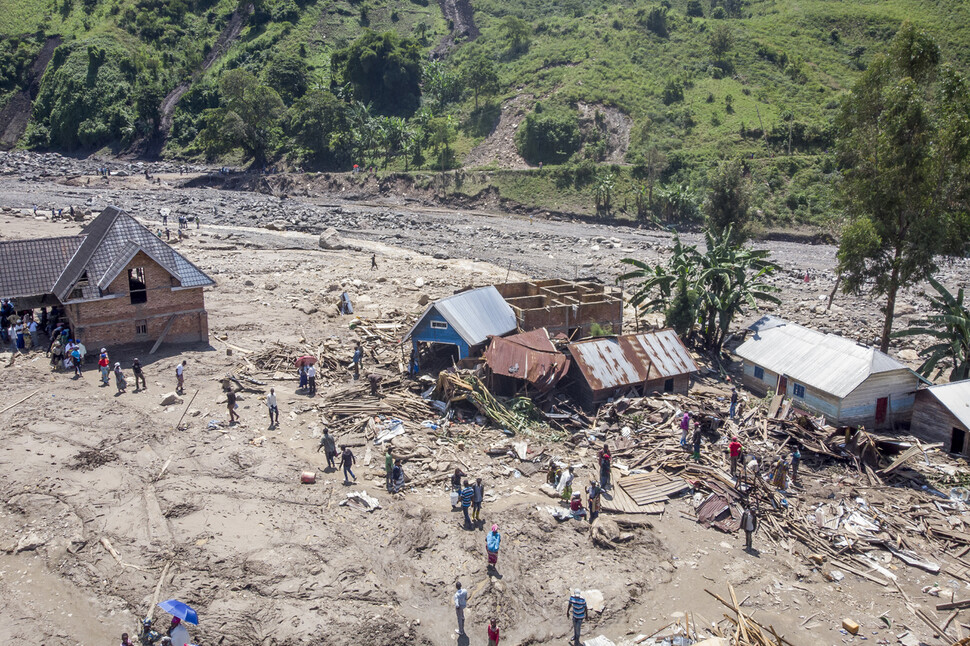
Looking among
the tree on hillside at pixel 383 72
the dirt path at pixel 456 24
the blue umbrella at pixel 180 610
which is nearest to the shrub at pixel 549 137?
the tree on hillside at pixel 383 72

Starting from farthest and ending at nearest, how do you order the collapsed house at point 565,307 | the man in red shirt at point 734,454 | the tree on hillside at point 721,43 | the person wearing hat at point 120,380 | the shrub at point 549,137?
the tree on hillside at point 721,43, the shrub at point 549,137, the collapsed house at point 565,307, the person wearing hat at point 120,380, the man in red shirt at point 734,454

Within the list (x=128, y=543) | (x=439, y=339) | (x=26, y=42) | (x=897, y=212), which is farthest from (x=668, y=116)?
(x=26, y=42)

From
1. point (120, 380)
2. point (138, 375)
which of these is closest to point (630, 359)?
point (138, 375)

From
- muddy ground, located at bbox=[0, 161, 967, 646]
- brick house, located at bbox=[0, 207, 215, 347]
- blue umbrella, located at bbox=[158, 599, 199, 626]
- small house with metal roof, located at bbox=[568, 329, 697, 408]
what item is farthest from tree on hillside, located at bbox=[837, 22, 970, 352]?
brick house, located at bbox=[0, 207, 215, 347]

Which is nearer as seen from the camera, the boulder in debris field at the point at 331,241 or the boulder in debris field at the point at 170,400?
the boulder in debris field at the point at 170,400

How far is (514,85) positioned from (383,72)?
15.7 meters

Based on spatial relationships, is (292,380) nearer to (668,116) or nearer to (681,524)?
(681,524)

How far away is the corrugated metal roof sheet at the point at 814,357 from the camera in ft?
72.8

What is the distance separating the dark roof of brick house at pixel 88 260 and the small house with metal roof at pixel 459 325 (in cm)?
814

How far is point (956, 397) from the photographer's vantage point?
70.5 ft

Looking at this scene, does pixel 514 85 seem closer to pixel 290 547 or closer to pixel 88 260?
pixel 88 260

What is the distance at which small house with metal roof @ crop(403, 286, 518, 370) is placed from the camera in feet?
78.7

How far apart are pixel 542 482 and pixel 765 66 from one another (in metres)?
73.4

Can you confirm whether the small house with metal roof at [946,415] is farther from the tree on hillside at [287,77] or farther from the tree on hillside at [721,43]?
the tree on hillside at [287,77]
